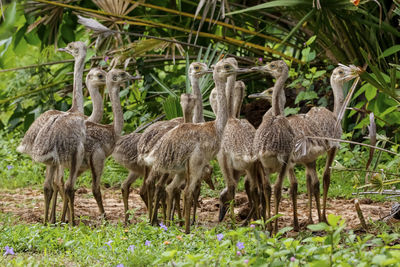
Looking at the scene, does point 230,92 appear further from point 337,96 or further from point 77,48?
point 77,48

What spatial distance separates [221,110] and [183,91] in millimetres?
3261

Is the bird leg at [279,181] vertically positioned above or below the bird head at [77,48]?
below

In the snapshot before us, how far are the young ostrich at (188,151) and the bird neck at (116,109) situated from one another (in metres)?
1.02

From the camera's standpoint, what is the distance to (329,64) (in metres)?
10.1

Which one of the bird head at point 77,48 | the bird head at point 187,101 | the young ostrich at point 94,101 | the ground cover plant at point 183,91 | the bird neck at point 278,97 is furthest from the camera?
the bird head at point 77,48

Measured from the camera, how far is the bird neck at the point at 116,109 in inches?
317

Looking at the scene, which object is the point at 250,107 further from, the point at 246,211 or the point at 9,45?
the point at 9,45

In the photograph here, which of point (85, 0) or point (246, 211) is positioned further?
point (85, 0)

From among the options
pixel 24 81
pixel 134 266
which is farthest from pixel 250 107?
pixel 134 266

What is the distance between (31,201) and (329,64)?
4462mm

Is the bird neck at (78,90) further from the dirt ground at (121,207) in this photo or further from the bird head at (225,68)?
the bird head at (225,68)

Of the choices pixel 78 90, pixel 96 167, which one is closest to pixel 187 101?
pixel 96 167

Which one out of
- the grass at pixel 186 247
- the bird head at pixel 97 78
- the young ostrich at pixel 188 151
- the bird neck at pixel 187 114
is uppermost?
the bird head at pixel 97 78

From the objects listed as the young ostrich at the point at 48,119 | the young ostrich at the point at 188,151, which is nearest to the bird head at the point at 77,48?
the young ostrich at the point at 48,119
